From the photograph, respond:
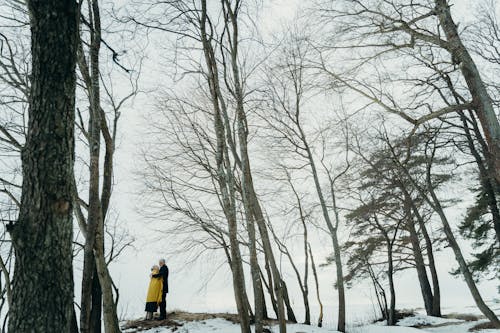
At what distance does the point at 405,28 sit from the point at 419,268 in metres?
13.7

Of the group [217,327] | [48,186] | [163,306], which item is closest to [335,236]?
[217,327]

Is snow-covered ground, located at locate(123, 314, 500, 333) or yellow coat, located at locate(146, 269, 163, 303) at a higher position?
yellow coat, located at locate(146, 269, 163, 303)

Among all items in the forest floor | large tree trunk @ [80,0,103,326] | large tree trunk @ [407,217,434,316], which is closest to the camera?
large tree trunk @ [80,0,103,326]

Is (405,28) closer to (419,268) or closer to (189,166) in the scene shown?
(189,166)

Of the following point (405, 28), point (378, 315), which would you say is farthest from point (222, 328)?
Result: point (378, 315)

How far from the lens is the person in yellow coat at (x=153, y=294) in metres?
10.8

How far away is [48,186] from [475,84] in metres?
6.41

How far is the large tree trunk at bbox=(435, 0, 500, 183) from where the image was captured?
546 cm

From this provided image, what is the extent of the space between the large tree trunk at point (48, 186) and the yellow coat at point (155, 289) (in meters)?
8.66

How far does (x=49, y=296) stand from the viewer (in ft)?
8.10

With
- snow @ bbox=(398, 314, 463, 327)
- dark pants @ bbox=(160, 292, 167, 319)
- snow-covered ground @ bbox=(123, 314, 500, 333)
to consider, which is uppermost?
dark pants @ bbox=(160, 292, 167, 319)

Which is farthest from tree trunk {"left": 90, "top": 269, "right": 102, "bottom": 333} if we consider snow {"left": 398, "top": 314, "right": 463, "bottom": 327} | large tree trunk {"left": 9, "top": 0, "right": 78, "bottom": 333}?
snow {"left": 398, "top": 314, "right": 463, "bottom": 327}

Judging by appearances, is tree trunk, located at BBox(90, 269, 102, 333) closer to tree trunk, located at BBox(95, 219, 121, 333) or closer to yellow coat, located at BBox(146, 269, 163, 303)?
tree trunk, located at BBox(95, 219, 121, 333)

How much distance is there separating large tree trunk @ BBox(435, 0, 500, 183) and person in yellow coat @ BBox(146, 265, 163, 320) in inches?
373
